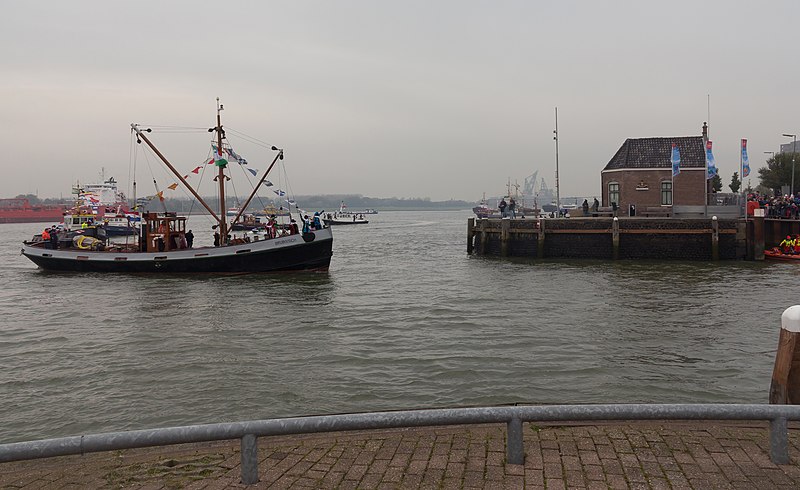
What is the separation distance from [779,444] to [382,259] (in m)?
40.1

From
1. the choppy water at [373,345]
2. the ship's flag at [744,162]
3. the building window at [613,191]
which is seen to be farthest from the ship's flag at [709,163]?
the choppy water at [373,345]

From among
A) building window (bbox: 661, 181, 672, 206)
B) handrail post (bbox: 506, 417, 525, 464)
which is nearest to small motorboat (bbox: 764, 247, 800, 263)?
building window (bbox: 661, 181, 672, 206)

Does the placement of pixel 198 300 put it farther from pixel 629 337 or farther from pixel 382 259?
pixel 382 259

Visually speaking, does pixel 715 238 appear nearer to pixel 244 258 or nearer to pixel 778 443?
pixel 244 258

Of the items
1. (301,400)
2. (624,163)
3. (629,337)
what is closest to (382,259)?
(624,163)

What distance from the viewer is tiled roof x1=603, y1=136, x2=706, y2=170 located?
44.7 m

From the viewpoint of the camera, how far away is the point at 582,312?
67.2 feet

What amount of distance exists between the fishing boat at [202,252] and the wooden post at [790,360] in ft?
90.2

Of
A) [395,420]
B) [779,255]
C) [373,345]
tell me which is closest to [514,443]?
[395,420]

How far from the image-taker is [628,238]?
3631 centimetres

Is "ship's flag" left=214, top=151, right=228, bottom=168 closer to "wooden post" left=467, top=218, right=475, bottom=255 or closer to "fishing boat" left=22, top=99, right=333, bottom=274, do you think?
"fishing boat" left=22, top=99, right=333, bottom=274

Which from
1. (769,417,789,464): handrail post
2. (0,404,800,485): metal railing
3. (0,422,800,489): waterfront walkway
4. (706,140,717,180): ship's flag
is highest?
(706,140,717,180): ship's flag

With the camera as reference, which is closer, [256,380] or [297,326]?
[256,380]

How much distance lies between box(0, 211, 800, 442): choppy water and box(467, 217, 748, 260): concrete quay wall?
419cm
